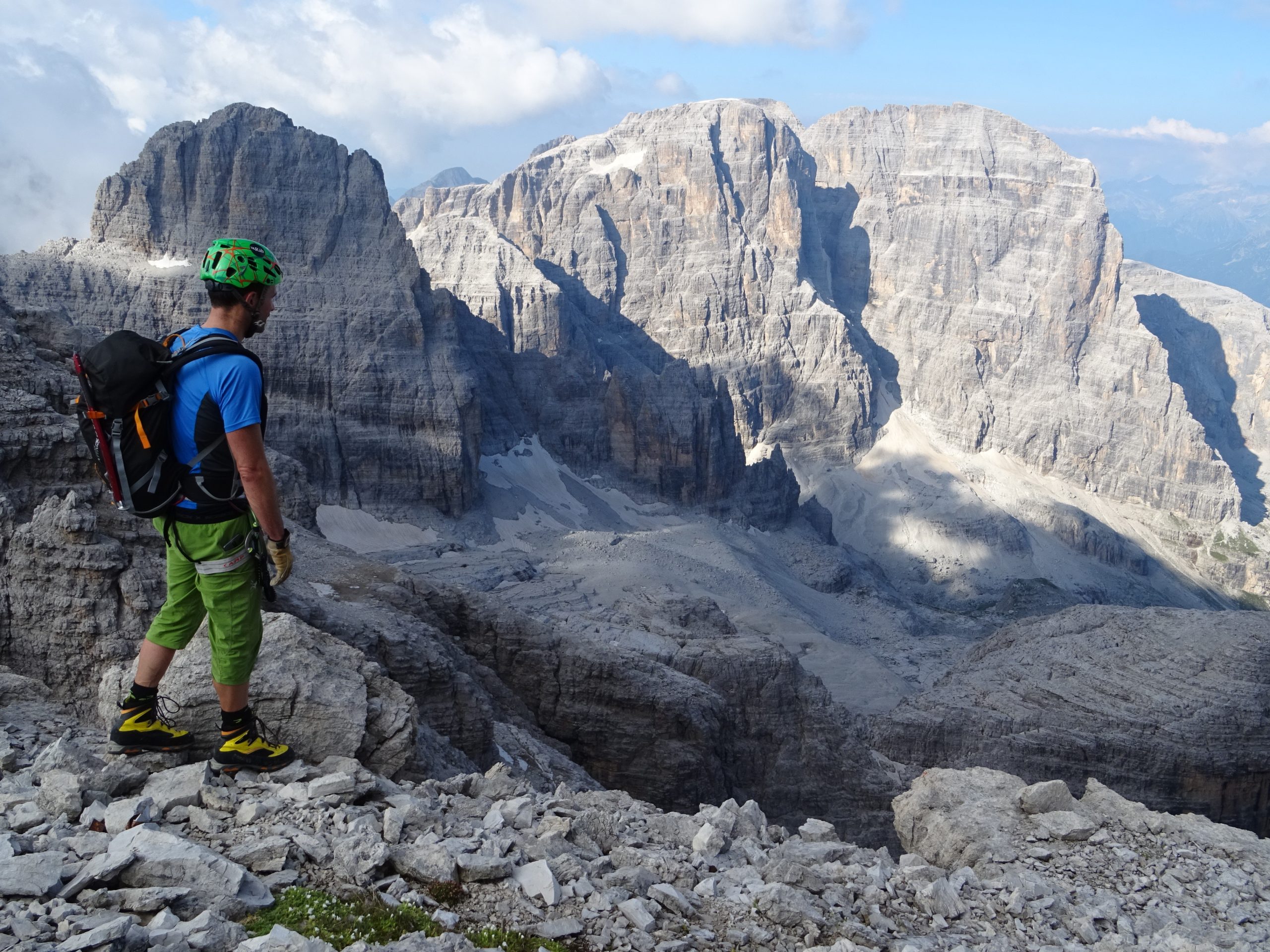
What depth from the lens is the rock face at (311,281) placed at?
64.2m

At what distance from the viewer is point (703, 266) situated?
130 m

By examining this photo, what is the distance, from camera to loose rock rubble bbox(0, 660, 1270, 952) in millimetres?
5758

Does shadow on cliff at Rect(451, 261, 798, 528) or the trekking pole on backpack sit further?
shadow on cliff at Rect(451, 261, 798, 528)

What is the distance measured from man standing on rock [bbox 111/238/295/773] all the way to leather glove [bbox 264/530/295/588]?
1 centimetres

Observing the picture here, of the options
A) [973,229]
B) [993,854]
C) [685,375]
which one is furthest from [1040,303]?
[993,854]

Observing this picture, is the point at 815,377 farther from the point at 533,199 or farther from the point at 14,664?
the point at 14,664

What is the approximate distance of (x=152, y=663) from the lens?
7.80m

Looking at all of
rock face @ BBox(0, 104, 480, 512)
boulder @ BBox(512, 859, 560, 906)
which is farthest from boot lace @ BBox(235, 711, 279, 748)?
rock face @ BBox(0, 104, 480, 512)

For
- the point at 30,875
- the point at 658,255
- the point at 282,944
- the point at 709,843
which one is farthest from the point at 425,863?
the point at 658,255

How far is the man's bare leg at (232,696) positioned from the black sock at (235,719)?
3 centimetres

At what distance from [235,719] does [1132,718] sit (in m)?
30.4

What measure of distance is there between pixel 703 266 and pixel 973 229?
39233mm

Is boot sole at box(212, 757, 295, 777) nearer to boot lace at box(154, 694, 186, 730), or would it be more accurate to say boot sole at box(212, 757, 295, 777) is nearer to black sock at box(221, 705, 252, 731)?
black sock at box(221, 705, 252, 731)

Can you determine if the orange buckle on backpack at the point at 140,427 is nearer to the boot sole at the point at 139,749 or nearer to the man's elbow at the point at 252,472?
the man's elbow at the point at 252,472
